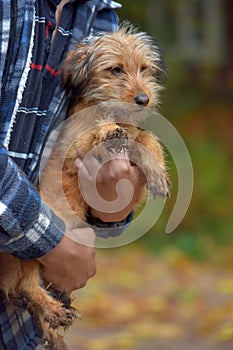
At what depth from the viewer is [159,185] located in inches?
127

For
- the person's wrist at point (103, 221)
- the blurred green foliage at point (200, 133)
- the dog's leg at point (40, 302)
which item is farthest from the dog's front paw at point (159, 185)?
the blurred green foliage at point (200, 133)

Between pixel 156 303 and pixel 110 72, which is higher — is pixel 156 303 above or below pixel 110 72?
above

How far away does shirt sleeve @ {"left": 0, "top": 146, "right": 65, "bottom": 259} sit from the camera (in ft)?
8.86

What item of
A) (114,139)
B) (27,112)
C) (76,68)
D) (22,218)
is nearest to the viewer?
(22,218)

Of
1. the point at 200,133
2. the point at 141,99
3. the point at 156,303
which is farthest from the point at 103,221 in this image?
the point at 200,133

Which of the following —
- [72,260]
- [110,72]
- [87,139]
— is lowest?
[72,260]

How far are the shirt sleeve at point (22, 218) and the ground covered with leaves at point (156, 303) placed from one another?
2.88 metres

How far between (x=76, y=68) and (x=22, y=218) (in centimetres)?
77

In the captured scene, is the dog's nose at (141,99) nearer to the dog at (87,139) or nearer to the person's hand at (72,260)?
the dog at (87,139)

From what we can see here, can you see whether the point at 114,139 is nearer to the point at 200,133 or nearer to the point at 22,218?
the point at 22,218

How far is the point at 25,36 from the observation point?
2.81 m

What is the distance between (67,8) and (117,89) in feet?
1.18

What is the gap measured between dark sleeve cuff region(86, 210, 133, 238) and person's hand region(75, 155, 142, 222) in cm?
4

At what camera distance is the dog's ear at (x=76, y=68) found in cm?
322
